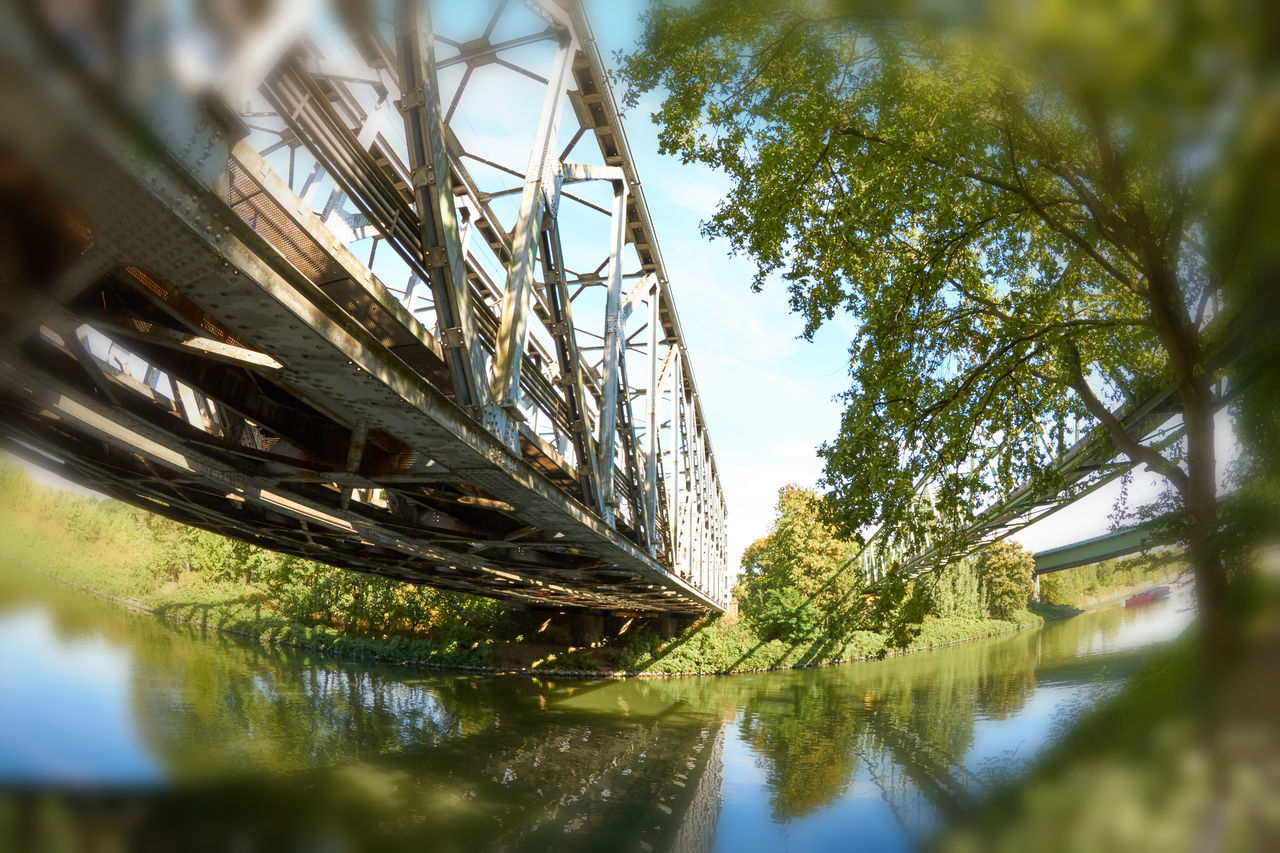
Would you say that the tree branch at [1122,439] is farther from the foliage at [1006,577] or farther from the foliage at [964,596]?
the foliage at [1006,577]

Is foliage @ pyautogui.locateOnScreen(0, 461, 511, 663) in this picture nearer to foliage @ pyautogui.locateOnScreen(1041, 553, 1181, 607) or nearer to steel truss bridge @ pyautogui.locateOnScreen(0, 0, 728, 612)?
steel truss bridge @ pyautogui.locateOnScreen(0, 0, 728, 612)

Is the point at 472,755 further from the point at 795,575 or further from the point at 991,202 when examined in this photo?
the point at 795,575

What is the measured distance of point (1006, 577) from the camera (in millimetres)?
56688

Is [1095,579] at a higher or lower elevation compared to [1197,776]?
higher

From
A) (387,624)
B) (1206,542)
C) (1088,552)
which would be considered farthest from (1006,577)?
(1206,542)

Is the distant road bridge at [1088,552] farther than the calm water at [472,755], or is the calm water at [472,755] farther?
the distant road bridge at [1088,552]

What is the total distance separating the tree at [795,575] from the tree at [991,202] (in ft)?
71.4

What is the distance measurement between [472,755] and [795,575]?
29432 millimetres

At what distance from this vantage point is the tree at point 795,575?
37.2 metres

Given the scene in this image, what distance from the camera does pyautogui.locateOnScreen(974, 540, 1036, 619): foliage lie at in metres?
55.0

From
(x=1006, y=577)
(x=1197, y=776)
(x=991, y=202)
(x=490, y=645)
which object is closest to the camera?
(x=1197, y=776)

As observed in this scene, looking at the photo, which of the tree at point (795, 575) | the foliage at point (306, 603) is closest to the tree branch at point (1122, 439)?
the tree at point (795, 575)

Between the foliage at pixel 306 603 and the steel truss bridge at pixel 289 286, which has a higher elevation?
Result: the steel truss bridge at pixel 289 286

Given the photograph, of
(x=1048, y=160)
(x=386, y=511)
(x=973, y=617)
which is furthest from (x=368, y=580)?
(x=973, y=617)
